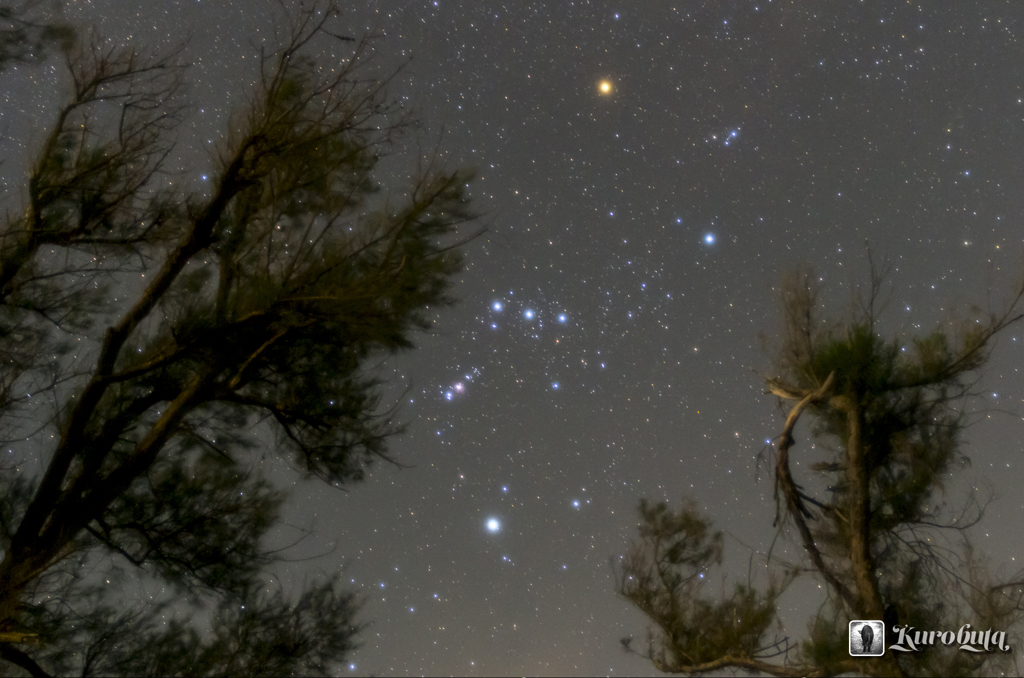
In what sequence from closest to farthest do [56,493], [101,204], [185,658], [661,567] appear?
[56,493] → [101,204] → [185,658] → [661,567]

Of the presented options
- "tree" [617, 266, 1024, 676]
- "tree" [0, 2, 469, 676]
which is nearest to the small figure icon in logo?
"tree" [617, 266, 1024, 676]

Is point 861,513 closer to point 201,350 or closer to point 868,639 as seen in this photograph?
point 868,639

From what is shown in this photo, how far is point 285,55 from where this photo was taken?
141 inches

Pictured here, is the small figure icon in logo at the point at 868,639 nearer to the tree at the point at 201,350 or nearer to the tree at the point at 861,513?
the tree at the point at 861,513

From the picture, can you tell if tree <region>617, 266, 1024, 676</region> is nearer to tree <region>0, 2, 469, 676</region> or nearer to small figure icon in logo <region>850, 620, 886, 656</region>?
small figure icon in logo <region>850, 620, 886, 656</region>

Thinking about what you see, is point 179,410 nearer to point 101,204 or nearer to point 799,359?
point 101,204

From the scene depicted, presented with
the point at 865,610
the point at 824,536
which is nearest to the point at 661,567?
the point at 824,536

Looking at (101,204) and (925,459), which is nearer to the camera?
(101,204)

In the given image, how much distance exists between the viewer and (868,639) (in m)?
3.63

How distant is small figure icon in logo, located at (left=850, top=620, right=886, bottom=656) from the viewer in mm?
3605

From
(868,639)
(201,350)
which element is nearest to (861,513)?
(868,639)

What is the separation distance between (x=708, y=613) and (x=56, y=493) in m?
3.86

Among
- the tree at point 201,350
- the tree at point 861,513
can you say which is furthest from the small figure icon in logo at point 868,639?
the tree at point 201,350

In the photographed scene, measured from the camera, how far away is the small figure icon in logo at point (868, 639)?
3605 millimetres
